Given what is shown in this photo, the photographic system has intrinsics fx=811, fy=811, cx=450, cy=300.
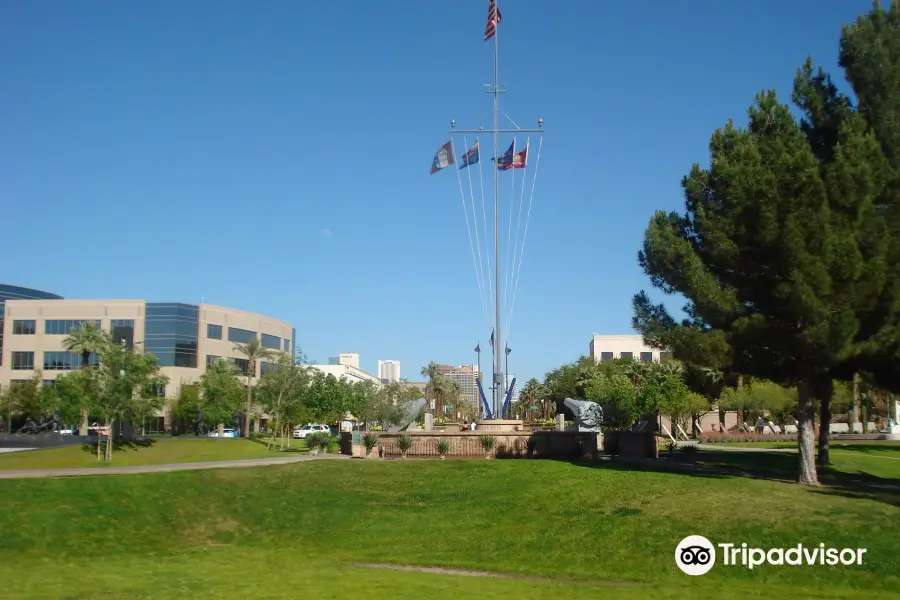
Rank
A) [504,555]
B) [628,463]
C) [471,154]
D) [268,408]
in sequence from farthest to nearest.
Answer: [268,408] < [471,154] < [628,463] < [504,555]

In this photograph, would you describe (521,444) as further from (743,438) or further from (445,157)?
(743,438)

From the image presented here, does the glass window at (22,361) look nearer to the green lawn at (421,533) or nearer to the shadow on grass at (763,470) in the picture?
the green lawn at (421,533)

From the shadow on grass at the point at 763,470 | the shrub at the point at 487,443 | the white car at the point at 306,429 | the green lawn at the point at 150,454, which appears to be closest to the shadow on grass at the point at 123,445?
the green lawn at the point at 150,454

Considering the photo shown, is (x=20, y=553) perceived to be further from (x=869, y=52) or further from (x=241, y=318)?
(x=241, y=318)

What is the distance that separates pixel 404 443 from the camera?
36.0m

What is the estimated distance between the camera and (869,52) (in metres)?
25.4

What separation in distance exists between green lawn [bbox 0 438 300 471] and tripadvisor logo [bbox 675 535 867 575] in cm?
2962

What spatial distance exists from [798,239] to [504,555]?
12276mm

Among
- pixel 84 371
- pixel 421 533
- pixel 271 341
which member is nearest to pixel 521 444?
pixel 421 533

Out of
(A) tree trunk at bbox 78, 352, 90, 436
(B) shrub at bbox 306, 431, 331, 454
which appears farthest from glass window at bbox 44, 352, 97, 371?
(B) shrub at bbox 306, 431, 331, 454

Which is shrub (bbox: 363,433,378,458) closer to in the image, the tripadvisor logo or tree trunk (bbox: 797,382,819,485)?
tree trunk (bbox: 797,382,819,485)

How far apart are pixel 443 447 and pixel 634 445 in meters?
8.78

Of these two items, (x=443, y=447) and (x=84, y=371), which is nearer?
(x=443, y=447)

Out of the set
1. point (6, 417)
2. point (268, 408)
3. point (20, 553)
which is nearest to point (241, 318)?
point (6, 417)
